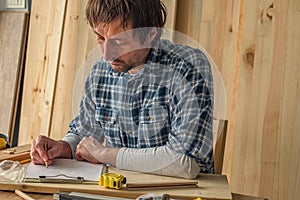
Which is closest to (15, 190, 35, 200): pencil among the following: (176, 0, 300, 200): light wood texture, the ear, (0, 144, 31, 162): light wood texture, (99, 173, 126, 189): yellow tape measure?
(99, 173, 126, 189): yellow tape measure

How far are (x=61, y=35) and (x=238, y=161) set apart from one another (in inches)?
46.3

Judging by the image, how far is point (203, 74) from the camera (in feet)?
5.24

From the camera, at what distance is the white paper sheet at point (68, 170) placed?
129 cm

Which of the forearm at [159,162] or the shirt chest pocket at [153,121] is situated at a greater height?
the shirt chest pocket at [153,121]

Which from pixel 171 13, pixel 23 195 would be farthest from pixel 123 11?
pixel 171 13

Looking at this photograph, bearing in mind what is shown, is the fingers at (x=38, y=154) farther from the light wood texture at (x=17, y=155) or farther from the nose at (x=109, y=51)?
the nose at (x=109, y=51)

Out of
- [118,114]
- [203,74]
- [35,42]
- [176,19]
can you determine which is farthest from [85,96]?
[35,42]

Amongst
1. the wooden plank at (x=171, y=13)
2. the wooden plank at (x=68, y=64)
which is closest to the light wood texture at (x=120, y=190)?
the wooden plank at (x=171, y=13)

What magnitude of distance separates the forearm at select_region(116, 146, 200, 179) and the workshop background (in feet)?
3.14

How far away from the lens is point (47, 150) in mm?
1479

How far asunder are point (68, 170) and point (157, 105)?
0.39 m

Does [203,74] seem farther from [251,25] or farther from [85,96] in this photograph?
[251,25]

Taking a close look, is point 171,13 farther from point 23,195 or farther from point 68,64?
point 23,195

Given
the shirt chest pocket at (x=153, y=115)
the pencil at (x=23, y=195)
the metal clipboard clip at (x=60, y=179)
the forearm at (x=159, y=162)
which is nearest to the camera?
the pencil at (x=23, y=195)
